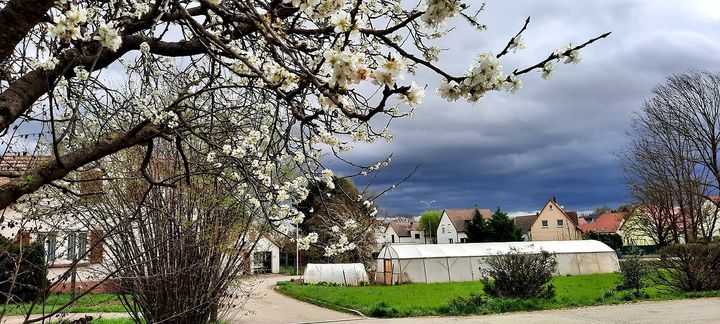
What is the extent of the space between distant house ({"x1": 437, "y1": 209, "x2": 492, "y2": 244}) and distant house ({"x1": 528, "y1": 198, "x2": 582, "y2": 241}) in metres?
6.97

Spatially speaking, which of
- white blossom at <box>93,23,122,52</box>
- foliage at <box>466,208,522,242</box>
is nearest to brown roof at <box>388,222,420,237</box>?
foliage at <box>466,208,522,242</box>

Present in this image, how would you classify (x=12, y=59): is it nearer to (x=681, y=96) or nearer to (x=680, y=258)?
(x=680, y=258)

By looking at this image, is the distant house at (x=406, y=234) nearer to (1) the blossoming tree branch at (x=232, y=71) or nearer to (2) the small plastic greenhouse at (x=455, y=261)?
(2) the small plastic greenhouse at (x=455, y=261)

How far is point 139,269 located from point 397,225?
76.4 meters

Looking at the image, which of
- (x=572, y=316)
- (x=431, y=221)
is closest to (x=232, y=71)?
(x=572, y=316)

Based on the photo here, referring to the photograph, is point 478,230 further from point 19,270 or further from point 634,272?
point 19,270

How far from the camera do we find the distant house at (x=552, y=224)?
58487 millimetres

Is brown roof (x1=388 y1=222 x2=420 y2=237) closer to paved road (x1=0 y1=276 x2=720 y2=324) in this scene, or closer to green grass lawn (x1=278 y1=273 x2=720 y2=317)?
green grass lawn (x1=278 y1=273 x2=720 y2=317)

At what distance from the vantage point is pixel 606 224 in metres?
70.9

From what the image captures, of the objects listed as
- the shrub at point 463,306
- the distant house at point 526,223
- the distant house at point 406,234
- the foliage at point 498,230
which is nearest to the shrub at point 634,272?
the shrub at point 463,306

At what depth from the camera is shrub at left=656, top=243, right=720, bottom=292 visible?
45.6 feet

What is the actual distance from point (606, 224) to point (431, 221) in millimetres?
24118

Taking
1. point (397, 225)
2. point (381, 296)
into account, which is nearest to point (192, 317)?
point (381, 296)

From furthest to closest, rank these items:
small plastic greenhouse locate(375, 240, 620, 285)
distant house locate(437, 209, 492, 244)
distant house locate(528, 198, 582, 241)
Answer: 1. distant house locate(437, 209, 492, 244)
2. distant house locate(528, 198, 582, 241)
3. small plastic greenhouse locate(375, 240, 620, 285)
